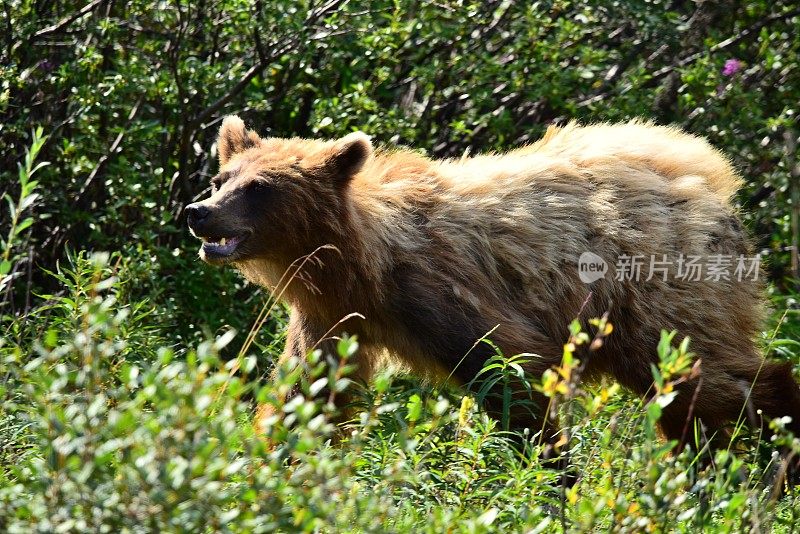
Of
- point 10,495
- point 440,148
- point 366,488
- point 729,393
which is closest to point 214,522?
point 10,495

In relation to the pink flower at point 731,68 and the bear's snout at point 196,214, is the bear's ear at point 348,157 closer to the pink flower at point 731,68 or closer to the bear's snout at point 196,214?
the bear's snout at point 196,214

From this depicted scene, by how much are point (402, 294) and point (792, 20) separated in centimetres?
565

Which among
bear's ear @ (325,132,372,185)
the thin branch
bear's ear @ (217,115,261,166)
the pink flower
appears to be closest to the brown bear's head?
bear's ear @ (325,132,372,185)

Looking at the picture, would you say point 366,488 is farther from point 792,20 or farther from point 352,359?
point 792,20

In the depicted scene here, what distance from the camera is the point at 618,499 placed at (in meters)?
3.86

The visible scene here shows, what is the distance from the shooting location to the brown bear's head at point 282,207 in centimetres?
589

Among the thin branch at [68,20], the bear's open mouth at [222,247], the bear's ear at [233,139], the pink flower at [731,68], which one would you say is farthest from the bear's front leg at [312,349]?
the pink flower at [731,68]

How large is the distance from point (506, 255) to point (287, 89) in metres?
3.03

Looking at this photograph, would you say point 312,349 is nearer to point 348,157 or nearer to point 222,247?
point 222,247

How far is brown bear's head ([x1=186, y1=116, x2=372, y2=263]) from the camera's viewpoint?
5.89 metres

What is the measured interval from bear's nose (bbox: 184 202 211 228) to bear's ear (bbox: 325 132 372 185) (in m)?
0.74

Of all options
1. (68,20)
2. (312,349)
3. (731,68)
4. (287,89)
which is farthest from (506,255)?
(68,20)

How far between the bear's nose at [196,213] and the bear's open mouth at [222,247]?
158 mm

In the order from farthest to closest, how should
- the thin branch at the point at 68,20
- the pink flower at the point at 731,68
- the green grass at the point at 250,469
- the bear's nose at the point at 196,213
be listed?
the pink flower at the point at 731,68, the thin branch at the point at 68,20, the bear's nose at the point at 196,213, the green grass at the point at 250,469
